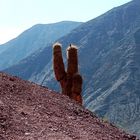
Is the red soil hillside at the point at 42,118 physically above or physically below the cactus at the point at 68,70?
above

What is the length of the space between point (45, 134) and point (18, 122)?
36.9 inches

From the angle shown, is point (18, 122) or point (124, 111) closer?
point (18, 122)

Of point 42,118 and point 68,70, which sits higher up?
point 42,118

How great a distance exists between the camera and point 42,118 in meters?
13.3

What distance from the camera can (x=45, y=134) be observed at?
38.9ft

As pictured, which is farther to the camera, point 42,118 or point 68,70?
point 68,70

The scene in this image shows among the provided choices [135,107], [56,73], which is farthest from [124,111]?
[56,73]

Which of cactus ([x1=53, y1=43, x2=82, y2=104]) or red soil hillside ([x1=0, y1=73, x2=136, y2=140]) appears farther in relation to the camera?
cactus ([x1=53, y1=43, x2=82, y2=104])

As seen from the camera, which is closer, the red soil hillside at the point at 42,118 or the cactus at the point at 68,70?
the red soil hillside at the point at 42,118

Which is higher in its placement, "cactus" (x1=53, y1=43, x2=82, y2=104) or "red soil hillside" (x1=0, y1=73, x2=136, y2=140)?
"red soil hillside" (x1=0, y1=73, x2=136, y2=140)

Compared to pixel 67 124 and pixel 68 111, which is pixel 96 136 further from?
pixel 68 111

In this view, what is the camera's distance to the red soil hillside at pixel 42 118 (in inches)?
469

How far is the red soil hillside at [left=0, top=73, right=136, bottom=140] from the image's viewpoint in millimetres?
11922

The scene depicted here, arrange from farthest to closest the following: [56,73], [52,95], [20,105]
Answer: [56,73], [52,95], [20,105]
